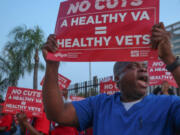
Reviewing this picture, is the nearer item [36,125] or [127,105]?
[127,105]

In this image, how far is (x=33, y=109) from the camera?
4.73m

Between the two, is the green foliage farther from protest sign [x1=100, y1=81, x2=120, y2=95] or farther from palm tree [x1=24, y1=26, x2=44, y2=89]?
protest sign [x1=100, y1=81, x2=120, y2=95]

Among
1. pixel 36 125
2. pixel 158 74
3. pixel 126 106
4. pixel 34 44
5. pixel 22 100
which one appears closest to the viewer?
pixel 126 106

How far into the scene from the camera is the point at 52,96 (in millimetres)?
2035

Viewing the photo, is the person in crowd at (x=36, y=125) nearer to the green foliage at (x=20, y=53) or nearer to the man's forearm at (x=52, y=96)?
the man's forearm at (x=52, y=96)

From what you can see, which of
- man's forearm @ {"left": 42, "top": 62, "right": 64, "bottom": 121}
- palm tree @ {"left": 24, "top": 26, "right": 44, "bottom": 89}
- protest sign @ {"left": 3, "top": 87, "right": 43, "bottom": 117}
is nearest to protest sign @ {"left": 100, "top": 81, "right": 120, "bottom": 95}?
protest sign @ {"left": 3, "top": 87, "right": 43, "bottom": 117}

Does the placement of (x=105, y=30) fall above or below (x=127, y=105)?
above

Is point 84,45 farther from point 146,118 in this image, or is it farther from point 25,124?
point 25,124

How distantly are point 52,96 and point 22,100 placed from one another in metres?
3.27

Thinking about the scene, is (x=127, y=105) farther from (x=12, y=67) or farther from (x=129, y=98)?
(x=12, y=67)

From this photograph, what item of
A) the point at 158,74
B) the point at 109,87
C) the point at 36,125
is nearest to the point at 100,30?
the point at 36,125

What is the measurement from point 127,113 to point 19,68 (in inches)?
731

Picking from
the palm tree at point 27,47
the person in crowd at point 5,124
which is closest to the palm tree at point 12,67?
the palm tree at point 27,47

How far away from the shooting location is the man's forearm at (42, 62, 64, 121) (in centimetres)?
203
